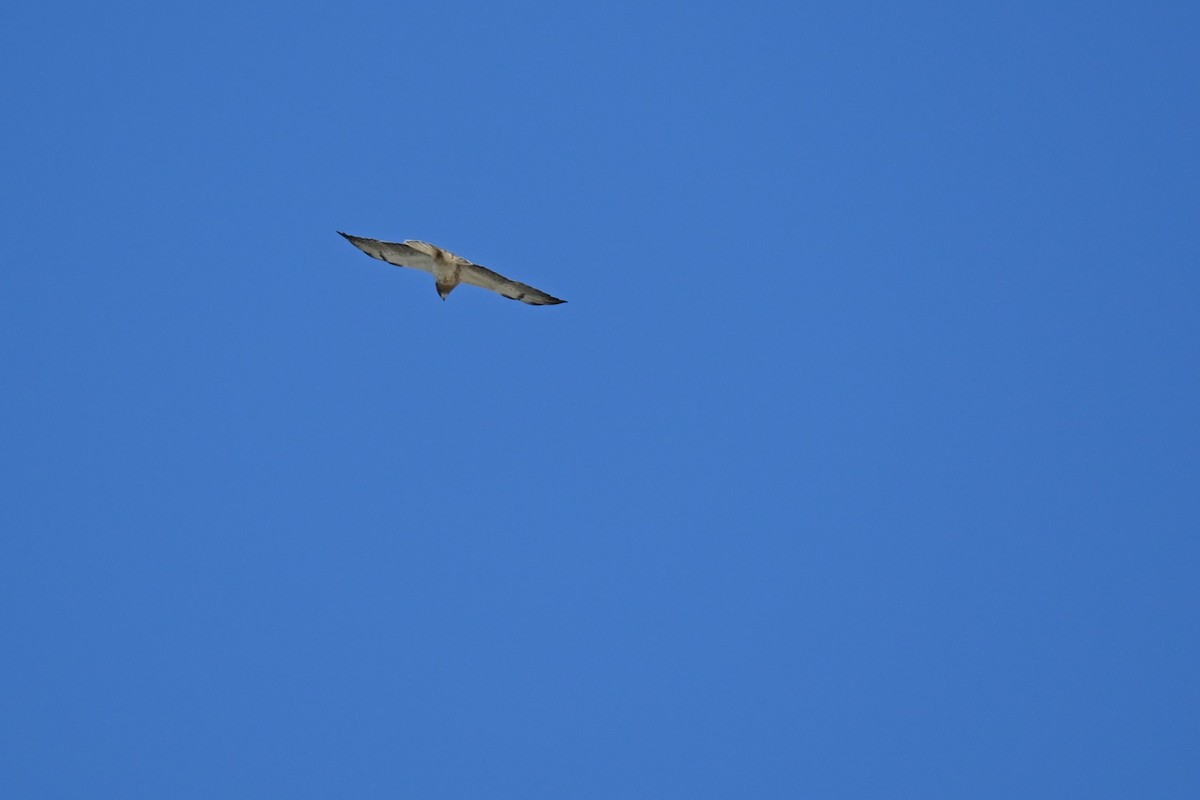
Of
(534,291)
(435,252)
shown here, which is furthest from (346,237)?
(534,291)

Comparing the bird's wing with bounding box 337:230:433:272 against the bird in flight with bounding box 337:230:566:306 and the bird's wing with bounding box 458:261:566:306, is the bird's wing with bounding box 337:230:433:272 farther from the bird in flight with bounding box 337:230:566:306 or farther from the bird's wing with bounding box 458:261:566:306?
the bird's wing with bounding box 458:261:566:306

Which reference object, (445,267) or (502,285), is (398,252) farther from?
(502,285)

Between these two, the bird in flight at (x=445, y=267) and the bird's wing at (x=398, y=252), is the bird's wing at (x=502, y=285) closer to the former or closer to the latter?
the bird in flight at (x=445, y=267)

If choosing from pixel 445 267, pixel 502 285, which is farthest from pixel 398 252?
pixel 502 285

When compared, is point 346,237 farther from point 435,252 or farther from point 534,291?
point 534,291

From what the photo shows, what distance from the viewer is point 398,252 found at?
30.4 metres

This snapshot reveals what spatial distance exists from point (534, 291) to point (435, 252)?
213 cm

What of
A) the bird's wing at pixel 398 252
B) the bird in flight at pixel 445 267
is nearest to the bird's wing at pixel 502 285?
the bird in flight at pixel 445 267

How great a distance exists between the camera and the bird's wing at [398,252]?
30.0m

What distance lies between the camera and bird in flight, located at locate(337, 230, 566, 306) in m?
30.1

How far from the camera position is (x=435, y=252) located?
3012 centimetres

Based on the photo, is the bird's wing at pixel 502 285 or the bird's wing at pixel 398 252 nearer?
the bird's wing at pixel 398 252

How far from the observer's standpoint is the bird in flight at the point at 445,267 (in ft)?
98.7

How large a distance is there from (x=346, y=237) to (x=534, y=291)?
12.6 feet
